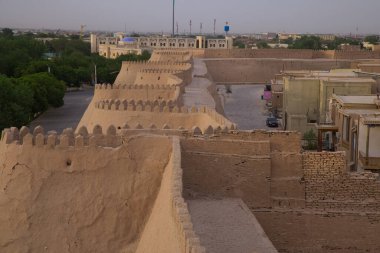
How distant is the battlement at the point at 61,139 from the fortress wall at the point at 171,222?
0.85 m

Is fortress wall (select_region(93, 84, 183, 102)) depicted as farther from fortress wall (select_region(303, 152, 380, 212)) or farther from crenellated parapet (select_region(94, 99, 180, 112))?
fortress wall (select_region(303, 152, 380, 212))

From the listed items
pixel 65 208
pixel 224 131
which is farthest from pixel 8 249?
pixel 224 131

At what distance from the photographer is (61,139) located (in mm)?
8117

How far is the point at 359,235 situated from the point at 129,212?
3.16 m

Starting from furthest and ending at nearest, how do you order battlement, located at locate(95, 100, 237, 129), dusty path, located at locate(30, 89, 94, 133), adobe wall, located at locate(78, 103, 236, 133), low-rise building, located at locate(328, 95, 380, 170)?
dusty path, located at locate(30, 89, 94, 133), low-rise building, located at locate(328, 95, 380, 170), battlement, located at locate(95, 100, 237, 129), adobe wall, located at locate(78, 103, 236, 133)

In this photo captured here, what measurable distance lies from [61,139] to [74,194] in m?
0.72

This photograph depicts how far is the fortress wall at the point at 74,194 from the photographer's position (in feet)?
25.9

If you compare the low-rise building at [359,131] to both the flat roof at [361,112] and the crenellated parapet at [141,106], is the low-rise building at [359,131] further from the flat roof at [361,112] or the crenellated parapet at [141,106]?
the crenellated parapet at [141,106]

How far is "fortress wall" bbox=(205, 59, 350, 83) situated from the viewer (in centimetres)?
4450

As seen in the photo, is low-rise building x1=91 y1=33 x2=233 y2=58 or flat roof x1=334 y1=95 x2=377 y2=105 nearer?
flat roof x1=334 y1=95 x2=377 y2=105

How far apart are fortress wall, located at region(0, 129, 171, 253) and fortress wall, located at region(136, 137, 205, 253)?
0.29 m

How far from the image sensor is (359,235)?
342 inches

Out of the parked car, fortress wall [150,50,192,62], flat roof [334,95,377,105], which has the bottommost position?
the parked car

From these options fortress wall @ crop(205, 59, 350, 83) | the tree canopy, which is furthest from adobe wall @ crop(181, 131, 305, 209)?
fortress wall @ crop(205, 59, 350, 83)
